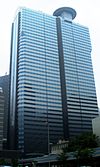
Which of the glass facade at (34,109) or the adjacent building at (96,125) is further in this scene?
the glass facade at (34,109)

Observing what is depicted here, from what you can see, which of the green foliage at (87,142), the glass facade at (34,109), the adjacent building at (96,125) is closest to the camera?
the green foliage at (87,142)

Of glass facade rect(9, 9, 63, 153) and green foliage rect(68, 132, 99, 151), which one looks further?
glass facade rect(9, 9, 63, 153)

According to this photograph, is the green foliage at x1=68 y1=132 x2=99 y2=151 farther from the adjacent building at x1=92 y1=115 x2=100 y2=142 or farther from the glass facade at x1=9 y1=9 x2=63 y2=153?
the glass facade at x1=9 y1=9 x2=63 y2=153

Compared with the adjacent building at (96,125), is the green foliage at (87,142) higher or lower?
lower

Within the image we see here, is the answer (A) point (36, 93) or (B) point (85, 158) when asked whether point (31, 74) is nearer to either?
(A) point (36, 93)

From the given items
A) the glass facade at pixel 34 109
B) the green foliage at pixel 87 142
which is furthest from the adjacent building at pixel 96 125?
the glass facade at pixel 34 109

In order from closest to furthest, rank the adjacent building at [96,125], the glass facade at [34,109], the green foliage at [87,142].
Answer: the green foliage at [87,142], the adjacent building at [96,125], the glass facade at [34,109]

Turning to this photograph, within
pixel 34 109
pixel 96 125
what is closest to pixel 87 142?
pixel 96 125

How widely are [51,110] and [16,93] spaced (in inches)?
1119

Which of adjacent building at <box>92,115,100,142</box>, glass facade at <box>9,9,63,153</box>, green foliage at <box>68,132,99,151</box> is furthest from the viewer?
glass facade at <box>9,9,63,153</box>

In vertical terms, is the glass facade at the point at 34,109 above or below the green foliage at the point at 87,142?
above

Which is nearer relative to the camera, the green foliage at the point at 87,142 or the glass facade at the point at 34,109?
the green foliage at the point at 87,142

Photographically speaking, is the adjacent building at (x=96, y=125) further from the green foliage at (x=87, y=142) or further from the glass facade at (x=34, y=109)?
the glass facade at (x=34, y=109)

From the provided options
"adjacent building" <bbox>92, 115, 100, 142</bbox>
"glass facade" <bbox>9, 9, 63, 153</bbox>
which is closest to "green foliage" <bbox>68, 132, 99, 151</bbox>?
"adjacent building" <bbox>92, 115, 100, 142</bbox>
